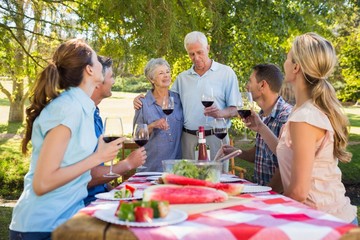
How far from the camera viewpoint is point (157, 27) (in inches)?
281

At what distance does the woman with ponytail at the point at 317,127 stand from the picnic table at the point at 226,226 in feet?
1.84

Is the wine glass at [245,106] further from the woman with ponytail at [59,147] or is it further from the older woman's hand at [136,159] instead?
the woman with ponytail at [59,147]

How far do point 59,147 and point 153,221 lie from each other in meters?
0.69

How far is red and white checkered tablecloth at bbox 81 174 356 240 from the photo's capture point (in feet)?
6.63

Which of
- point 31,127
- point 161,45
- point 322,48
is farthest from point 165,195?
point 161,45

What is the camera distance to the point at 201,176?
A: 9.67 feet

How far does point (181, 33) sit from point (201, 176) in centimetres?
485

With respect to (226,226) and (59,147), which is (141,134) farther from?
(226,226)

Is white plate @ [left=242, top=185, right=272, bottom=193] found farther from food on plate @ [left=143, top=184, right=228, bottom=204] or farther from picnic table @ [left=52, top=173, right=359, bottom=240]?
picnic table @ [left=52, top=173, right=359, bottom=240]

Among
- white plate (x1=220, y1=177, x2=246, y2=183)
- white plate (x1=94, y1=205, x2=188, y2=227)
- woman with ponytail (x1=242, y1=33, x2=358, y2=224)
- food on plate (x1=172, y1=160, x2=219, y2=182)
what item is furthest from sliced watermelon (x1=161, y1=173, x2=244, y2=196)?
white plate (x1=94, y1=205, x2=188, y2=227)

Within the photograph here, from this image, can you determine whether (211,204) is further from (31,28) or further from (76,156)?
(31,28)

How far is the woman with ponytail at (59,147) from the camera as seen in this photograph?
256cm

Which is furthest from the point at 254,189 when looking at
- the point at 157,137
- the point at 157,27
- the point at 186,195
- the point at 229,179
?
the point at 157,27

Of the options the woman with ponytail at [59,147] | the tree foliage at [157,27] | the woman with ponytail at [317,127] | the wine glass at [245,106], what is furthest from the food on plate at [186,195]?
the tree foliage at [157,27]
